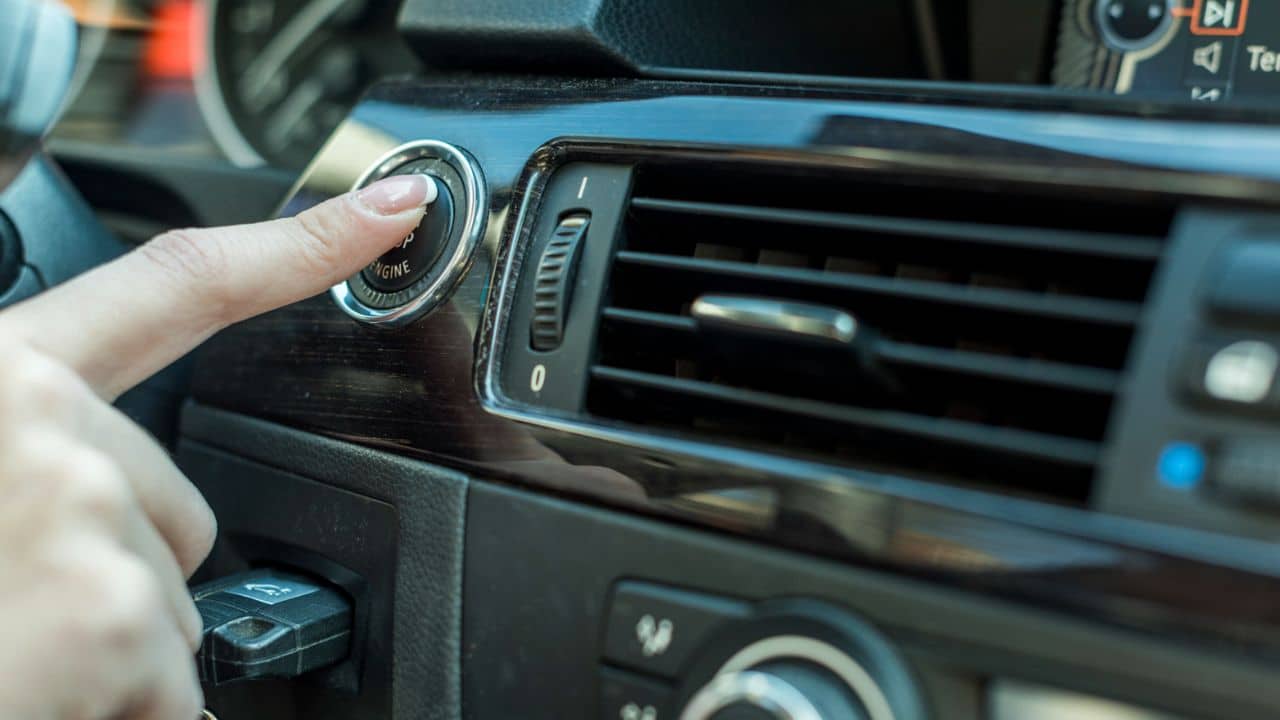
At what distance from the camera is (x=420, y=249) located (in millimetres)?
861

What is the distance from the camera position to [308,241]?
795 millimetres

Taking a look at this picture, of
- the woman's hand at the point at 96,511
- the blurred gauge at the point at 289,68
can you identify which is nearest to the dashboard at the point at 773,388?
the woman's hand at the point at 96,511

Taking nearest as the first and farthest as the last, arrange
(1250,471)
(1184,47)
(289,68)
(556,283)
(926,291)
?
(1250,471), (926,291), (556,283), (1184,47), (289,68)

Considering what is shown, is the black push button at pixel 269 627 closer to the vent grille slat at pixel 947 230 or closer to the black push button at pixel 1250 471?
the vent grille slat at pixel 947 230

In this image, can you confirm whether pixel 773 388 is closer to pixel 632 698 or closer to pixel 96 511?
pixel 632 698

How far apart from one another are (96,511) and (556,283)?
Answer: 325mm

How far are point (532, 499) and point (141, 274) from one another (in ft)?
0.94

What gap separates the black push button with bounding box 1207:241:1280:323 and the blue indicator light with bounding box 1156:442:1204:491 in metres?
0.07

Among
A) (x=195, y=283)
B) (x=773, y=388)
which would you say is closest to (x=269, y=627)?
(x=195, y=283)

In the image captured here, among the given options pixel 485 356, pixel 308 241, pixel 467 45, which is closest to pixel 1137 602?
pixel 485 356

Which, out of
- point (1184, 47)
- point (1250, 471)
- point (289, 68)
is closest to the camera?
point (1250, 471)

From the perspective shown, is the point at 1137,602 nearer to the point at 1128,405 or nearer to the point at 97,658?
the point at 1128,405

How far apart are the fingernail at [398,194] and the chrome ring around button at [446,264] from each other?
0.02 metres

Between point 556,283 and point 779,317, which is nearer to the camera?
point 779,317
